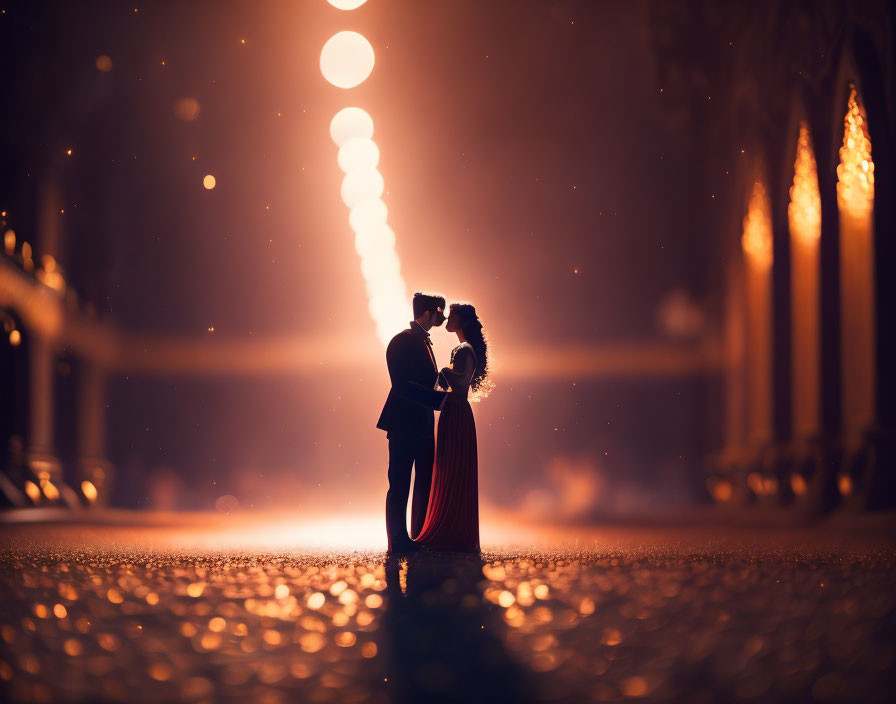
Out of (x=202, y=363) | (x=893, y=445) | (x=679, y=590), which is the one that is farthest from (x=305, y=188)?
(x=679, y=590)

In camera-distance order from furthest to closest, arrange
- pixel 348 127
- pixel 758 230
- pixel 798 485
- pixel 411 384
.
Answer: pixel 758 230
pixel 348 127
pixel 798 485
pixel 411 384

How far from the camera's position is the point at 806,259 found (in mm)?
14320

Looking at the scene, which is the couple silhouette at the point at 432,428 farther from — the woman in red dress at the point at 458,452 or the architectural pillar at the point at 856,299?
the architectural pillar at the point at 856,299

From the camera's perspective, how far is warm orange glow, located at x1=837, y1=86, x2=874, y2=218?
447 inches

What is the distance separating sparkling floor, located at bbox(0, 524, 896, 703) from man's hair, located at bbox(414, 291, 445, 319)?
1.77 metres

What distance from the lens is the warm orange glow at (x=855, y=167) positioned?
11.3 metres

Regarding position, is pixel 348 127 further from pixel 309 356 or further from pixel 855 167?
pixel 309 356

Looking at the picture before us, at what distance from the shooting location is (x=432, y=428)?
729cm

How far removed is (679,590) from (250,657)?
2.50 meters

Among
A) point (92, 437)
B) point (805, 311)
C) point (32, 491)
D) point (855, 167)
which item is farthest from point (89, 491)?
point (855, 167)

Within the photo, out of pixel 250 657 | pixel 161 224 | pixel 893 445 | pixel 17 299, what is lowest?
pixel 250 657

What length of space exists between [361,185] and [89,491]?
8.17m

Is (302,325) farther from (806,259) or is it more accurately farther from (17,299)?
(806,259)

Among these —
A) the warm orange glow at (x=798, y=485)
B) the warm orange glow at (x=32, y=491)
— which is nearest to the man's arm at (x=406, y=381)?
the warm orange glow at (x=798, y=485)
